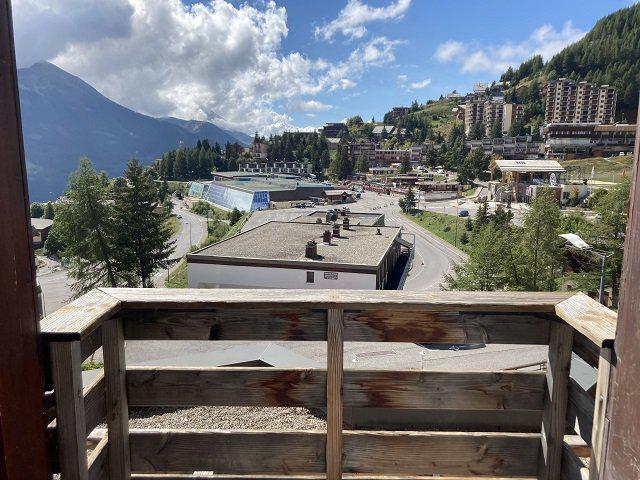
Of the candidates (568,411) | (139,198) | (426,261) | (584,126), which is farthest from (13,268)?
(584,126)

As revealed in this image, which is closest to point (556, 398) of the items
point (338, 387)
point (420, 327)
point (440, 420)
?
point (420, 327)

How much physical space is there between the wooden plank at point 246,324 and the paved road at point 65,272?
19407 mm

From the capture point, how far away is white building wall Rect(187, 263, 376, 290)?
21938 mm

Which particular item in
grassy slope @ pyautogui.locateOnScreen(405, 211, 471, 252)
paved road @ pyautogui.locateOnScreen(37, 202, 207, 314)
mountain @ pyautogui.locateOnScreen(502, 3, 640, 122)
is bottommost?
paved road @ pyautogui.locateOnScreen(37, 202, 207, 314)

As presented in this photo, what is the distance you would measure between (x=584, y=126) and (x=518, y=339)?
132111 millimetres

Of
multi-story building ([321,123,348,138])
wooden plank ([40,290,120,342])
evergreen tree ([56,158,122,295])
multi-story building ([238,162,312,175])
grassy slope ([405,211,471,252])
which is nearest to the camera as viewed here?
wooden plank ([40,290,120,342])

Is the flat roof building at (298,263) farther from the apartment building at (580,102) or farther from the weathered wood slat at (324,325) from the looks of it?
the apartment building at (580,102)

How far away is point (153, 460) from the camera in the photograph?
1.95 m

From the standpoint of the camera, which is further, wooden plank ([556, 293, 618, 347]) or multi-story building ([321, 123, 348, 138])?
multi-story building ([321, 123, 348, 138])

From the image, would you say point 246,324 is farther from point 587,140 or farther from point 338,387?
point 587,140

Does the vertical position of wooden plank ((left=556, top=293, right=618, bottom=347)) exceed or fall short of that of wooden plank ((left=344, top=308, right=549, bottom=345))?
it exceeds it

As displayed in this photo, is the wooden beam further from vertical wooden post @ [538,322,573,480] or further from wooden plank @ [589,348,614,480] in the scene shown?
wooden plank @ [589,348,614,480]

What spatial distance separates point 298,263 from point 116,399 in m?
20.7

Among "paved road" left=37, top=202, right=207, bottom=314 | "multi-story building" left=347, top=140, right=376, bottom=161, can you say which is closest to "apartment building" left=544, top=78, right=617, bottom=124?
"multi-story building" left=347, top=140, right=376, bottom=161
